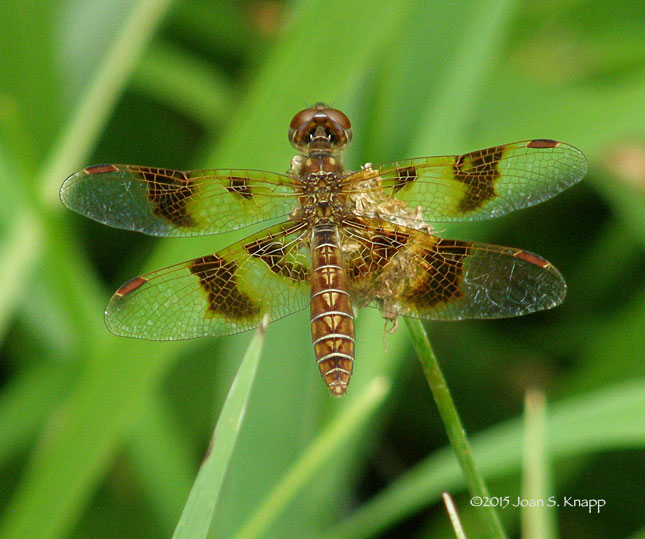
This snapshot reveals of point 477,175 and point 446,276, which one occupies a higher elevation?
point 477,175

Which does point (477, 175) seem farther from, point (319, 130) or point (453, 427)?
point (453, 427)

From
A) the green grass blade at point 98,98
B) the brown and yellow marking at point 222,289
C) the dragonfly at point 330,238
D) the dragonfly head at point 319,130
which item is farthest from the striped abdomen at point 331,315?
the green grass blade at point 98,98

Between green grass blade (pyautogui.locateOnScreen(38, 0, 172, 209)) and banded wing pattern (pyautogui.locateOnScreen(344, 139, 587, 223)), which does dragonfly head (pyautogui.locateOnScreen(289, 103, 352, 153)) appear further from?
green grass blade (pyautogui.locateOnScreen(38, 0, 172, 209))

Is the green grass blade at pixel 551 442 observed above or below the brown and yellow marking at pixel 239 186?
below

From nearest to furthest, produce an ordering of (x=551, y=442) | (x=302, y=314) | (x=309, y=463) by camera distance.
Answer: (x=309, y=463)
(x=551, y=442)
(x=302, y=314)

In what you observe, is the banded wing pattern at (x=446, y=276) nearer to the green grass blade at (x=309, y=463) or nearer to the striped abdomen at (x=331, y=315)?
the striped abdomen at (x=331, y=315)

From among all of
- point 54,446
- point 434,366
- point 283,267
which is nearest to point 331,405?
point 283,267

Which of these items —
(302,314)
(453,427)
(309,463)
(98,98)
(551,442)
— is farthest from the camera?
(98,98)

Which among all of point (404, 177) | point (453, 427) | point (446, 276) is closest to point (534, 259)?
point (446, 276)

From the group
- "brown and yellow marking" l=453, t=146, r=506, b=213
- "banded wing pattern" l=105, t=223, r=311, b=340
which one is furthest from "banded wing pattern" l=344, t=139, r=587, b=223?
"banded wing pattern" l=105, t=223, r=311, b=340
